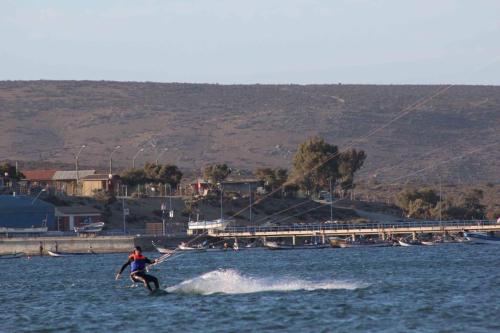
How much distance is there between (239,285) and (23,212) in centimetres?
8811

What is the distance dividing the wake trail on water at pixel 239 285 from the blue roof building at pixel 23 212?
84226mm

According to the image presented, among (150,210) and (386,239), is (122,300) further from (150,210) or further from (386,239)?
(150,210)

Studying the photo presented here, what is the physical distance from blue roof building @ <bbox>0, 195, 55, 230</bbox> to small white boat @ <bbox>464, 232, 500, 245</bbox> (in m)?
42.8

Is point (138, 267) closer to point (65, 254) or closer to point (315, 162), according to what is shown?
point (65, 254)

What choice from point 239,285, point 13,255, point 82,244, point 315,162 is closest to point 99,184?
point 315,162

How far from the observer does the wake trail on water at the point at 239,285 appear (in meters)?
54.5

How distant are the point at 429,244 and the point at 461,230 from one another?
11.3ft

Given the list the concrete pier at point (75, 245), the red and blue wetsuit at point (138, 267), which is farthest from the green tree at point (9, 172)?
the red and blue wetsuit at point (138, 267)

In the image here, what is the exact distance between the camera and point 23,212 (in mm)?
140375

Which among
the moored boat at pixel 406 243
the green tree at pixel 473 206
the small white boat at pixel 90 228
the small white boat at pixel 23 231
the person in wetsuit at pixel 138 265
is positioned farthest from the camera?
the green tree at pixel 473 206

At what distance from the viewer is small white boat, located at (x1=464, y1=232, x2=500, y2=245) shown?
127812 millimetres

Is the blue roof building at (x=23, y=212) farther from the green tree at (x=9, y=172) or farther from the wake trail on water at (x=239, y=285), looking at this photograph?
the wake trail on water at (x=239, y=285)

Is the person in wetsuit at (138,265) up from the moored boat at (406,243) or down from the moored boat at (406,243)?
down

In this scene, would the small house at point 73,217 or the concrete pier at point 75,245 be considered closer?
the concrete pier at point 75,245
